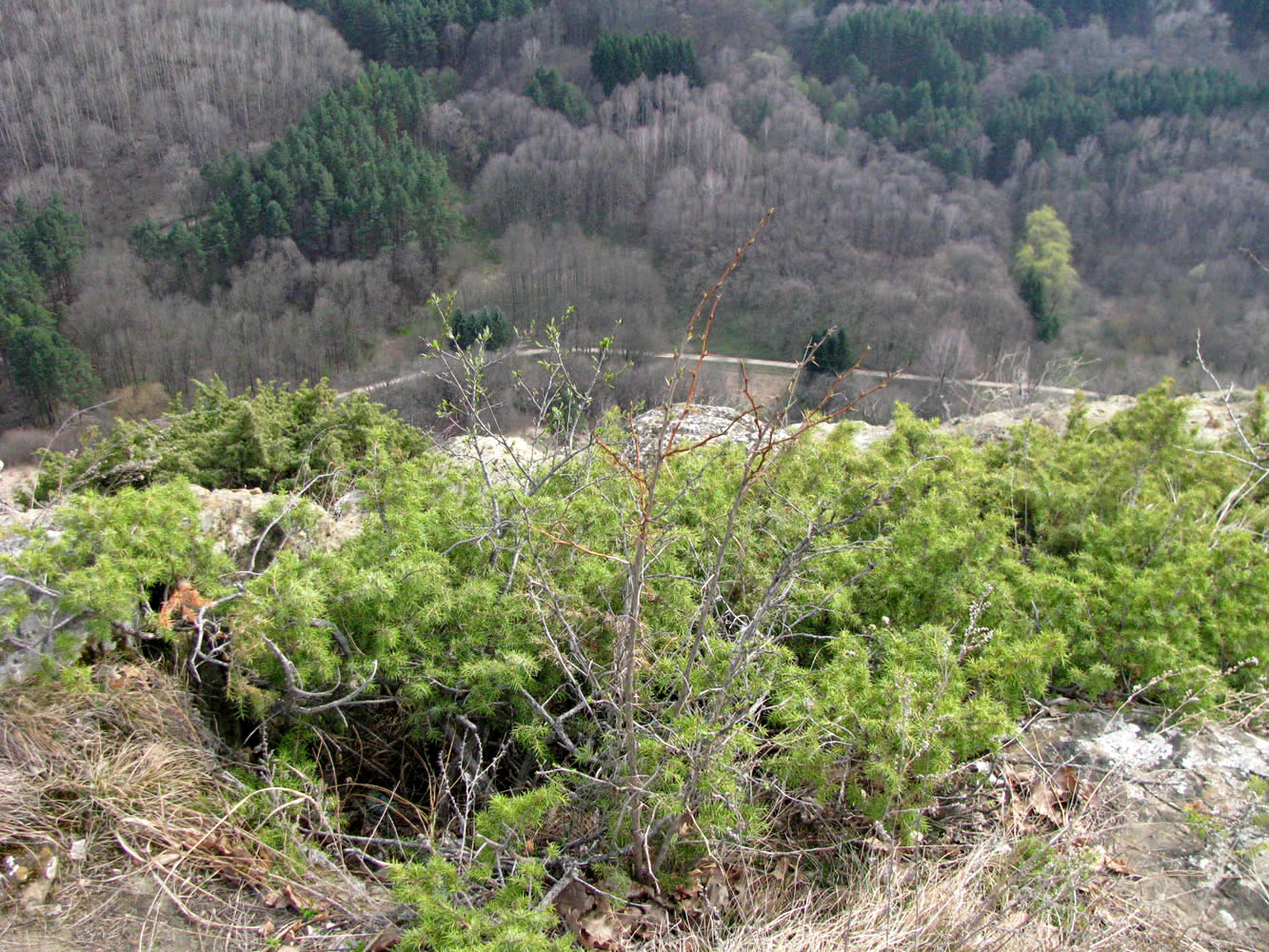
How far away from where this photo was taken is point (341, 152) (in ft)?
102

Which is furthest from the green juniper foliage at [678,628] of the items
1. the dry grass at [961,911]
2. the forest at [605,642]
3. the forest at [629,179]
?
the forest at [629,179]

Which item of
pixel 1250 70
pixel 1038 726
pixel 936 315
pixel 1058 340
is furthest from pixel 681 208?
pixel 1038 726

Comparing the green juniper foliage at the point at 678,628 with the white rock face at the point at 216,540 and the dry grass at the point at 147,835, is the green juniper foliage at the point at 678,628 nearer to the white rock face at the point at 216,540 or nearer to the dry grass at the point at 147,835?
the white rock face at the point at 216,540

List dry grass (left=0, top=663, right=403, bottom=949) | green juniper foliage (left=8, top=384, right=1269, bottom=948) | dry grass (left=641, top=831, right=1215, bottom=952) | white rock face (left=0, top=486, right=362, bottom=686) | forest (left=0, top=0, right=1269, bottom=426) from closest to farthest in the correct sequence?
dry grass (left=641, top=831, right=1215, bottom=952) < dry grass (left=0, top=663, right=403, bottom=949) < green juniper foliage (left=8, top=384, right=1269, bottom=948) < white rock face (left=0, top=486, right=362, bottom=686) < forest (left=0, top=0, right=1269, bottom=426)

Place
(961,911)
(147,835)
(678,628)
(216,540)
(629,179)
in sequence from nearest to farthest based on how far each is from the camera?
(961,911), (147,835), (678,628), (216,540), (629,179)

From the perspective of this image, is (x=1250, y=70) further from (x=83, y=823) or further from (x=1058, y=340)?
(x=83, y=823)

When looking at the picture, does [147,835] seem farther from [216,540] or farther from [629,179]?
[629,179]

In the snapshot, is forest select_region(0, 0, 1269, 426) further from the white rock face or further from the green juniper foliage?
the green juniper foliage

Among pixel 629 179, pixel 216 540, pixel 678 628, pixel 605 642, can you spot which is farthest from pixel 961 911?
pixel 629 179

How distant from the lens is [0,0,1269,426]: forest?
2842 cm

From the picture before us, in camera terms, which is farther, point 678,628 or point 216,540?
point 216,540

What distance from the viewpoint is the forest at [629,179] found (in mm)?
28422

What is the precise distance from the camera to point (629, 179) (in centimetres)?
3681

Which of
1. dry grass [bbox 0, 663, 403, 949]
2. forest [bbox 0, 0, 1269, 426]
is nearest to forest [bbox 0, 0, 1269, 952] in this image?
dry grass [bbox 0, 663, 403, 949]
